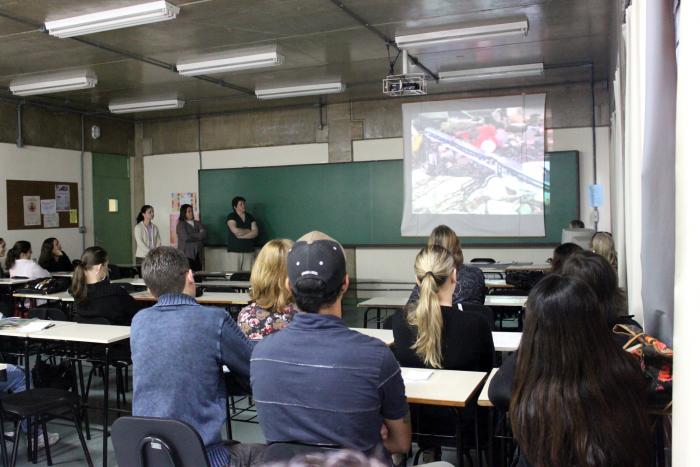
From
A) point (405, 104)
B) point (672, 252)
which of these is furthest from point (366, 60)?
point (672, 252)

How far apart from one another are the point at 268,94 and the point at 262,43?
72.7 inches

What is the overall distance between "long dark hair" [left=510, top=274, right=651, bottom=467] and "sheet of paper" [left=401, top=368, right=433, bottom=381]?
1.01 metres

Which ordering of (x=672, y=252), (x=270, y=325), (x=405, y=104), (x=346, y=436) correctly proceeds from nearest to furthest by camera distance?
(x=346, y=436), (x=672, y=252), (x=270, y=325), (x=405, y=104)

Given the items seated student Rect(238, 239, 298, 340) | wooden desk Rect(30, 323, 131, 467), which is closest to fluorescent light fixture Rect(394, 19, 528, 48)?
seated student Rect(238, 239, 298, 340)

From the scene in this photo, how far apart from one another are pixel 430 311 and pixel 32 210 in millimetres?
8292

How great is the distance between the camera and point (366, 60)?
294 inches

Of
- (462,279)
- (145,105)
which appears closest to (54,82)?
(145,105)

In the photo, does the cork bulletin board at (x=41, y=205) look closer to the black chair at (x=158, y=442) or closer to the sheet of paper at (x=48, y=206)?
the sheet of paper at (x=48, y=206)

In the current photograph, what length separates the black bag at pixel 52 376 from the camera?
467cm

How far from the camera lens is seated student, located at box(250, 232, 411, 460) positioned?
1710 mm

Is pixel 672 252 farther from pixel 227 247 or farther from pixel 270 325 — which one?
pixel 227 247

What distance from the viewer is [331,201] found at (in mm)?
9984

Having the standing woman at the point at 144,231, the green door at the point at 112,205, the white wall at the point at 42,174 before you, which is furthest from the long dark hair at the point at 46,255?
the green door at the point at 112,205

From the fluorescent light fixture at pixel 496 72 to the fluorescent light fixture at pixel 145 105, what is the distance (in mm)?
3897
